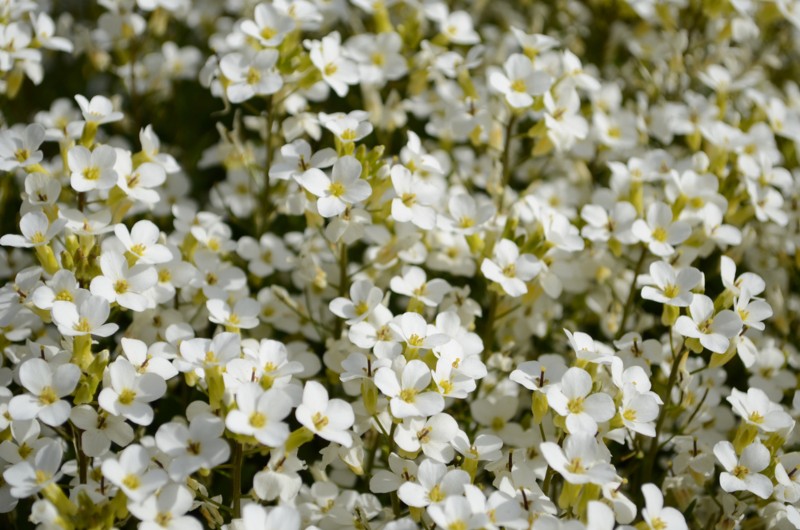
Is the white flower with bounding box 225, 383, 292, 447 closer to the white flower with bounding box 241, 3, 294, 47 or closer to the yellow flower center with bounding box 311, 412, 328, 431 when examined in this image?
the yellow flower center with bounding box 311, 412, 328, 431

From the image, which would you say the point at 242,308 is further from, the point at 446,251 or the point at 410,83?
the point at 410,83

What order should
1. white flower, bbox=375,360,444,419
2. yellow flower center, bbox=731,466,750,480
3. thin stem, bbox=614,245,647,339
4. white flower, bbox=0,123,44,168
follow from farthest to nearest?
thin stem, bbox=614,245,647,339 < white flower, bbox=0,123,44,168 < yellow flower center, bbox=731,466,750,480 < white flower, bbox=375,360,444,419

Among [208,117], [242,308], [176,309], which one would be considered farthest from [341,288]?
[208,117]

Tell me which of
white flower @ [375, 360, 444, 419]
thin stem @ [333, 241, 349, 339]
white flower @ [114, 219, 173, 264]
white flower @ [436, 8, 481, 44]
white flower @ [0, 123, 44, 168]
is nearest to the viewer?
white flower @ [375, 360, 444, 419]

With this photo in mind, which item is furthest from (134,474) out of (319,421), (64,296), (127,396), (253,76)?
(253,76)

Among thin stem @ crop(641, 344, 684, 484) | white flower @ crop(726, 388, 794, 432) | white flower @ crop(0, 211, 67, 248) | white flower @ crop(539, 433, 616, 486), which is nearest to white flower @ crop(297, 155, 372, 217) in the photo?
white flower @ crop(0, 211, 67, 248)

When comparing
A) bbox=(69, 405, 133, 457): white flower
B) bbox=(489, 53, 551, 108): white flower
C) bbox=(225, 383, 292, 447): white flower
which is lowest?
bbox=(69, 405, 133, 457): white flower

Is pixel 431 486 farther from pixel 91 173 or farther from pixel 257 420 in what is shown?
pixel 91 173

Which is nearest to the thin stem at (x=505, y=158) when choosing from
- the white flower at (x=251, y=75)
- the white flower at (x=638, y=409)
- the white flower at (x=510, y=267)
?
the white flower at (x=510, y=267)
